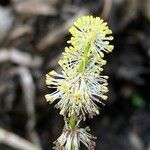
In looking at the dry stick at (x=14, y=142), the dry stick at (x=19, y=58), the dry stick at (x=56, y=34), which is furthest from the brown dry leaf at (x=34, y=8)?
the dry stick at (x=14, y=142)

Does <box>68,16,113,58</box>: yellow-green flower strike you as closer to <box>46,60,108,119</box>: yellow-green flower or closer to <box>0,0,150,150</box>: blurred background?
<box>46,60,108,119</box>: yellow-green flower

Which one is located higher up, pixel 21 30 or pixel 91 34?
pixel 21 30

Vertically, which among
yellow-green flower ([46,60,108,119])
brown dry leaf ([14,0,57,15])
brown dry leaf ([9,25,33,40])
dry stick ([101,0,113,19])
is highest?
brown dry leaf ([14,0,57,15])

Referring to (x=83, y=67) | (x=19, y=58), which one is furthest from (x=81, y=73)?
(x=19, y=58)

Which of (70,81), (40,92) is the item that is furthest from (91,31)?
(40,92)

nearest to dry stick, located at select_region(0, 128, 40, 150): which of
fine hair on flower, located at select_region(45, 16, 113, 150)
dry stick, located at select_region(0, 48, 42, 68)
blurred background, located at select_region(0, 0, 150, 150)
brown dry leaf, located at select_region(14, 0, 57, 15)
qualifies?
blurred background, located at select_region(0, 0, 150, 150)

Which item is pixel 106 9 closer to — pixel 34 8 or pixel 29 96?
pixel 34 8

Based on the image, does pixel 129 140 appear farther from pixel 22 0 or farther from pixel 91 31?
pixel 91 31
